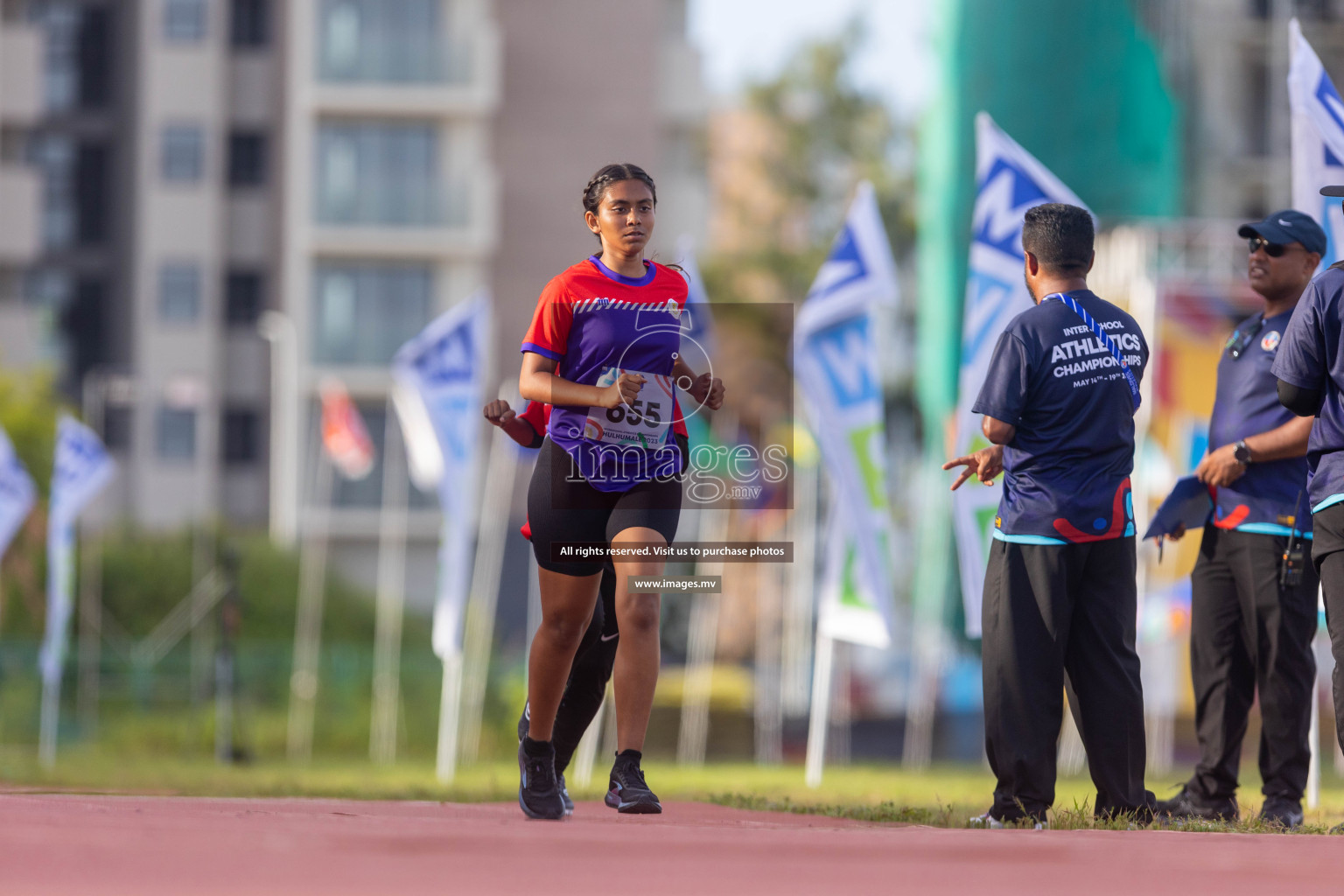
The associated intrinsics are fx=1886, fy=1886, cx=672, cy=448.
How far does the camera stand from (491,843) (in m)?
4.52

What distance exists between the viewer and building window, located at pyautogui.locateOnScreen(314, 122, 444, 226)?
4188 cm

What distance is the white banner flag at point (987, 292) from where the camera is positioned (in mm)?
10594

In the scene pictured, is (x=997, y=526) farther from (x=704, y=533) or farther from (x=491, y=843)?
(x=704, y=533)

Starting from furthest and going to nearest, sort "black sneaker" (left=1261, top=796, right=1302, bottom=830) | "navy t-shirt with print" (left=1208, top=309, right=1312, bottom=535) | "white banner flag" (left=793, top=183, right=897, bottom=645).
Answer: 1. "white banner flag" (left=793, top=183, right=897, bottom=645)
2. "navy t-shirt with print" (left=1208, top=309, right=1312, bottom=535)
3. "black sneaker" (left=1261, top=796, right=1302, bottom=830)

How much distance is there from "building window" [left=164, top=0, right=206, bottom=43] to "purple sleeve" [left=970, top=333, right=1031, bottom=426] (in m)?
40.1

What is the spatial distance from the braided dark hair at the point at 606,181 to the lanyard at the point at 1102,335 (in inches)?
54.0

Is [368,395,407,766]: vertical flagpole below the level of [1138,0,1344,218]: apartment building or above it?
below

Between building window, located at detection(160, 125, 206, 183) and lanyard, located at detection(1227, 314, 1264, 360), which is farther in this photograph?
building window, located at detection(160, 125, 206, 183)

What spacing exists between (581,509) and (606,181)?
107 cm

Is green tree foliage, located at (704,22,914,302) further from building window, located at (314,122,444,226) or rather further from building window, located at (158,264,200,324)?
building window, located at (158,264,200,324)

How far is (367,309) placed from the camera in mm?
41938

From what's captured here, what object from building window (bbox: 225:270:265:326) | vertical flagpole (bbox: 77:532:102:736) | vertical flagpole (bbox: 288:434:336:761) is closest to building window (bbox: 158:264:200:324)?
building window (bbox: 225:270:265:326)

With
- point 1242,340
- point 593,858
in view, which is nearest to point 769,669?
point 1242,340

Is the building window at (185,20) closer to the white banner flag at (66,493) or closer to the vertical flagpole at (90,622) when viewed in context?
the vertical flagpole at (90,622)
